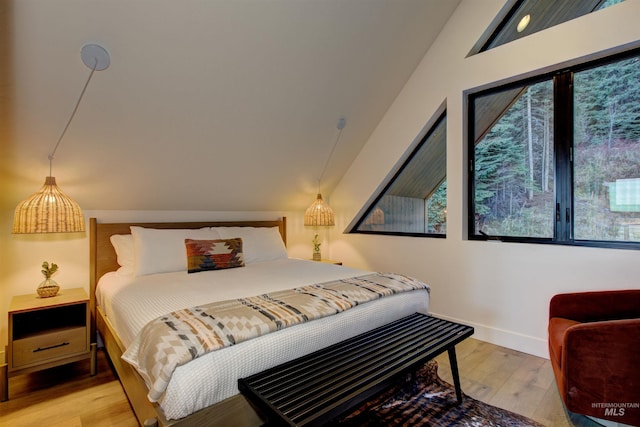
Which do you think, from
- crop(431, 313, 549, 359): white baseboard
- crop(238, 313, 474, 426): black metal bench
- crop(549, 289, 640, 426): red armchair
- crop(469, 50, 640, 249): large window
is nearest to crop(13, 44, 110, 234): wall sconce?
crop(238, 313, 474, 426): black metal bench

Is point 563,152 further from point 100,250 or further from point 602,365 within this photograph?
point 100,250

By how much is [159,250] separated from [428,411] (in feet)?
7.61

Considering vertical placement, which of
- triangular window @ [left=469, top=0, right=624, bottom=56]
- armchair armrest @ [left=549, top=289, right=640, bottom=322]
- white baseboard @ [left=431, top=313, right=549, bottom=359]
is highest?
triangular window @ [left=469, top=0, right=624, bottom=56]

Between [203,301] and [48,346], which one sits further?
[48,346]

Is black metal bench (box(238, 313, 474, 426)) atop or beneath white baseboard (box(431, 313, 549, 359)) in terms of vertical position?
atop

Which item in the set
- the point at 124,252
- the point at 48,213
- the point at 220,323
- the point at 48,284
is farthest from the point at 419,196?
the point at 48,284

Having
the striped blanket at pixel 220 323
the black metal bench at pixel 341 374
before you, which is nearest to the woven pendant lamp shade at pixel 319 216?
the striped blanket at pixel 220 323

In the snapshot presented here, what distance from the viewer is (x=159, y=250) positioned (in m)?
2.82

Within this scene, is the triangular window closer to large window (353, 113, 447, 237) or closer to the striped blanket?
large window (353, 113, 447, 237)

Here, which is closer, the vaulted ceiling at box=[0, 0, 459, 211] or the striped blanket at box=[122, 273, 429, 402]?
the striped blanket at box=[122, 273, 429, 402]

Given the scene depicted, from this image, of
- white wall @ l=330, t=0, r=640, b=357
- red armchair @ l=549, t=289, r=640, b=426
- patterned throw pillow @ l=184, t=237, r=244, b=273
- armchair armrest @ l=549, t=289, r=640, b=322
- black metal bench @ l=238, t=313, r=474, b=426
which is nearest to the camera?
black metal bench @ l=238, t=313, r=474, b=426

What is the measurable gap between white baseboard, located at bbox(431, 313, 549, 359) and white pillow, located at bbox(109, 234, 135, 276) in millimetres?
2997

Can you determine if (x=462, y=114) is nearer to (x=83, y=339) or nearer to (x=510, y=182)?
(x=510, y=182)

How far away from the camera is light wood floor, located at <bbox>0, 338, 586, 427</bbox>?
1879 millimetres
